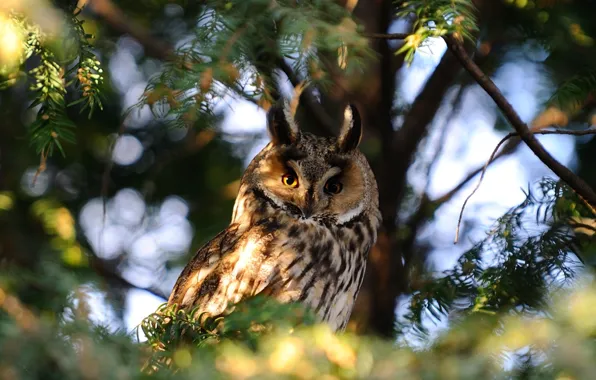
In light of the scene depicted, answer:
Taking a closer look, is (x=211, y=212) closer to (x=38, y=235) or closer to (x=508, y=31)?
(x=38, y=235)

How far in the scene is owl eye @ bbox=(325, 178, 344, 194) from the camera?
8.18 ft

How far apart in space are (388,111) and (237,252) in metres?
1.16

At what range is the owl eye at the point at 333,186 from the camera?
8.18 ft

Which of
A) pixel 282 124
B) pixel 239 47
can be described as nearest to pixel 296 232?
pixel 282 124

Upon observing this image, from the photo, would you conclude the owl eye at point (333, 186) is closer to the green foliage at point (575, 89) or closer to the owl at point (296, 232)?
the owl at point (296, 232)

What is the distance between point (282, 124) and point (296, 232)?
1.18 ft

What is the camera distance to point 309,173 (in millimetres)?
2400

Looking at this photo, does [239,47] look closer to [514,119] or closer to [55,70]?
[55,70]

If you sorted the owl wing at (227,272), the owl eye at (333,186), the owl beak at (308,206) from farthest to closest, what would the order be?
the owl eye at (333,186), the owl beak at (308,206), the owl wing at (227,272)

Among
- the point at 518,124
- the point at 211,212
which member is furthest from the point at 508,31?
the point at 211,212

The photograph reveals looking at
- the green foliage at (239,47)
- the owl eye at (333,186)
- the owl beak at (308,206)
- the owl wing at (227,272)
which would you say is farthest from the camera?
the owl eye at (333,186)

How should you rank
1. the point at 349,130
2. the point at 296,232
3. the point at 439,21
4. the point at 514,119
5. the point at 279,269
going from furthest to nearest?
the point at 349,130 → the point at 296,232 → the point at 279,269 → the point at 514,119 → the point at 439,21

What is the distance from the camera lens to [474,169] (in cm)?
335

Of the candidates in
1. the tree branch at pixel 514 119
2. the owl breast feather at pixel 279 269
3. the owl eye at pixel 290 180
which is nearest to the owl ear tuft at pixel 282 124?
the owl eye at pixel 290 180
